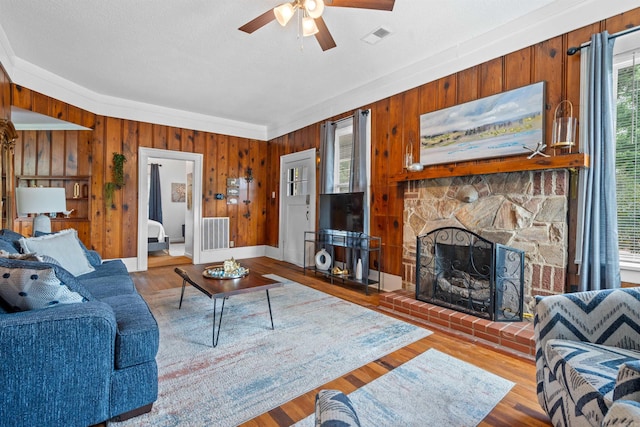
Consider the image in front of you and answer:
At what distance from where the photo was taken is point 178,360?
2150mm

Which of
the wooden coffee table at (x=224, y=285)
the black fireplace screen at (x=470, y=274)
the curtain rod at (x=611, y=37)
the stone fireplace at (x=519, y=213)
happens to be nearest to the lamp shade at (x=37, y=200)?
the wooden coffee table at (x=224, y=285)

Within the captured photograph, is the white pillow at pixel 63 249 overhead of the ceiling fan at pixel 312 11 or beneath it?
beneath

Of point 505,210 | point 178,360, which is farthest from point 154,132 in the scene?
point 505,210

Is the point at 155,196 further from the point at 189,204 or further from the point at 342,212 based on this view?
the point at 342,212

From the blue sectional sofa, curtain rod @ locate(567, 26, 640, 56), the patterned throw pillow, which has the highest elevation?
curtain rod @ locate(567, 26, 640, 56)

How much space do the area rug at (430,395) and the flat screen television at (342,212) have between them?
234cm

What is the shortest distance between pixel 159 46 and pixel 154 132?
2.40 meters

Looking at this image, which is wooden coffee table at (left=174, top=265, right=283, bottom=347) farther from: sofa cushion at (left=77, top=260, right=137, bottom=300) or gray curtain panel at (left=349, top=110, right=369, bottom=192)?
gray curtain panel at (left=349, top=110, right=369, bottom=192)

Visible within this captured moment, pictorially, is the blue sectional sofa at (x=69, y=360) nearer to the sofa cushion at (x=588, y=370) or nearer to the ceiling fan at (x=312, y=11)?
the sofa cushion at (x=588, y=370)

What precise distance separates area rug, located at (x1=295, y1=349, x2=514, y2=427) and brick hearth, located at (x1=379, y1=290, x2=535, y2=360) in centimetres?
51

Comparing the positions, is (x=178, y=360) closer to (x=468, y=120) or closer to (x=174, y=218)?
(x=468, y=120)

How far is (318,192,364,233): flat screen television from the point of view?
4246mm

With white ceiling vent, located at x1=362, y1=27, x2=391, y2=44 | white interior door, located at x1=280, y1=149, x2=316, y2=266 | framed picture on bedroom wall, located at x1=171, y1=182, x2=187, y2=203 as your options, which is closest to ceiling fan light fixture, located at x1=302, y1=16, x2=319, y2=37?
white ceiling vent, located at x1=362, y1=27, x2=391, y2=44

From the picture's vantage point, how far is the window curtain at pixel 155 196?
342 inches
